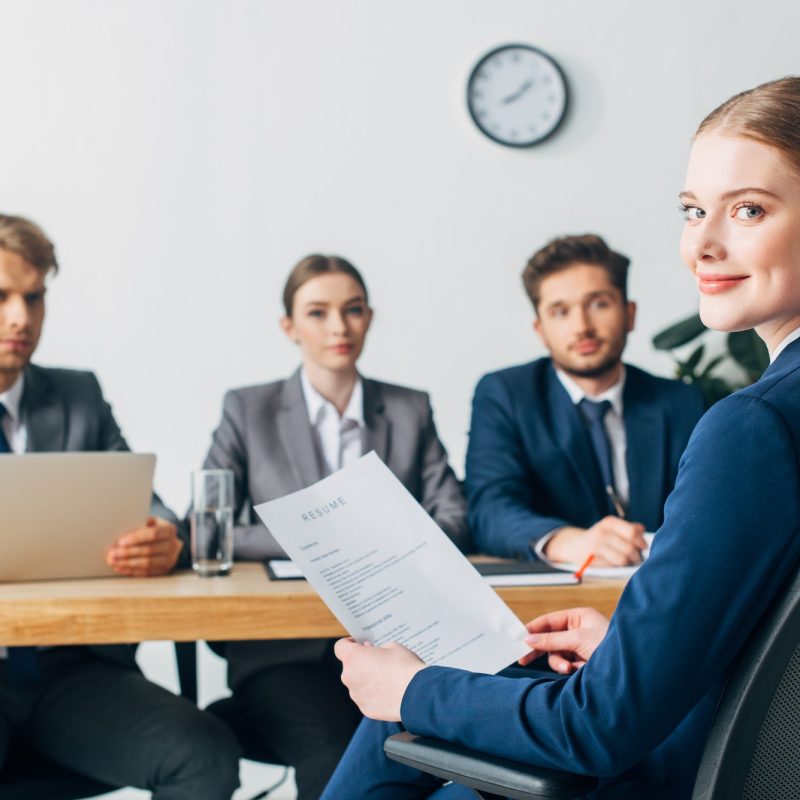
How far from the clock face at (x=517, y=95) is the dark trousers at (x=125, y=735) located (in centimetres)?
265

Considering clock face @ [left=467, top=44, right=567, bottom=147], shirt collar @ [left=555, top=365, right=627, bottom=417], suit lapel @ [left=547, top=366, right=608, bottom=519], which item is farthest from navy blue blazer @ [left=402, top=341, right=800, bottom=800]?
clock face @ [left=467, top=44, right=567, bottom=147]

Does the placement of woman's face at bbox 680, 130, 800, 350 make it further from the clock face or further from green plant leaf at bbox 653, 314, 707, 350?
the clock face

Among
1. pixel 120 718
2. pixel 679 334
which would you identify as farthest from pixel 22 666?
pixel 679 334

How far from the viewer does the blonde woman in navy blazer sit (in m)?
0.86

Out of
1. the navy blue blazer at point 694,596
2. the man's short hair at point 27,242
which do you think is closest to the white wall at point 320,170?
the man's short hair at point 27,242

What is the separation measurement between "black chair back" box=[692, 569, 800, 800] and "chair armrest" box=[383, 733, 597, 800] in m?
0.11

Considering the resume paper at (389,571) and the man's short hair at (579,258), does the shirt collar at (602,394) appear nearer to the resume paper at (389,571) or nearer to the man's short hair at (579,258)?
the man's short hair at (579,258)

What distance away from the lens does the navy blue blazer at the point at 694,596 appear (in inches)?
33.9

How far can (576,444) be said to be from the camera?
2598 millimetres

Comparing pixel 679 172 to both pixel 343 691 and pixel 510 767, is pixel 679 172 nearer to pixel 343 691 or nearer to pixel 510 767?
pixel 343 691

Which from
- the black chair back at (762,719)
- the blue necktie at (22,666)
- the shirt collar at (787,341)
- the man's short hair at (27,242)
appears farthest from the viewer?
the man's short hair at (27,242)

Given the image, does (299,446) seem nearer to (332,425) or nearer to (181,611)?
(332,425)

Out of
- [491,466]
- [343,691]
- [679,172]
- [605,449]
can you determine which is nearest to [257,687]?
[343,691]

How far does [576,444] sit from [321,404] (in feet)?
2.07
